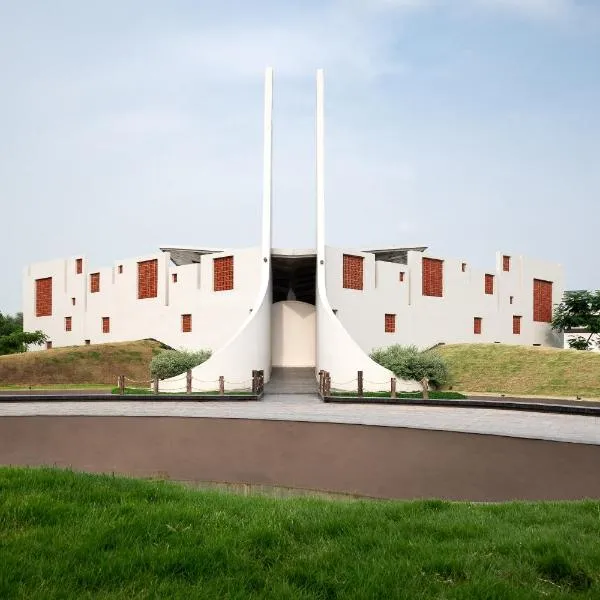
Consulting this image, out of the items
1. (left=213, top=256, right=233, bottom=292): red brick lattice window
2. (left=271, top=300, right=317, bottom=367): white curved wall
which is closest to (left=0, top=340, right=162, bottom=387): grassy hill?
(left=213, top=256, right=233, bottom=292): red brick lattice window

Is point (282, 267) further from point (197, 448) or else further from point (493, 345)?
point (197, 448)

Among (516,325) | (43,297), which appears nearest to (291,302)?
(516,325)

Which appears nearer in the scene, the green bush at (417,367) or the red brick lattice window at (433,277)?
the green bush at (417,367)

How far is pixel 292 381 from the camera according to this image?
2972 cm

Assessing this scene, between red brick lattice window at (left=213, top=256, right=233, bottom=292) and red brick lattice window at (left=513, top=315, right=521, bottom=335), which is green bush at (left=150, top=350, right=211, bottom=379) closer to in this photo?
red brick lattice window at (left=213, top=256, right=233, bottom=292)

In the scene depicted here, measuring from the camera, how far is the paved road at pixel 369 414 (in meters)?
12.3

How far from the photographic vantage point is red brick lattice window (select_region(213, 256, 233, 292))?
3209 centimetres

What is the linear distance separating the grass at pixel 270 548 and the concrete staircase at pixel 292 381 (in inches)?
821

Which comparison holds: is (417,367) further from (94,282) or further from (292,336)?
(94,282)

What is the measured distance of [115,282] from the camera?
37.7m

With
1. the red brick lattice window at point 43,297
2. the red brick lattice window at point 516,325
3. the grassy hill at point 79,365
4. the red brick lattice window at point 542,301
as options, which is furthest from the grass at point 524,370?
the red brick lattice window at point 43,297

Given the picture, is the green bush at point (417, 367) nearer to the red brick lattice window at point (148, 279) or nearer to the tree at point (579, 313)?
the red brick lattice window at point (148, 279)

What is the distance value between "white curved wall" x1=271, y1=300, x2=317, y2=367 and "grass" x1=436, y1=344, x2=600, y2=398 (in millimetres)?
6862

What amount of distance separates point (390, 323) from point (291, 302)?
17.4 ft
